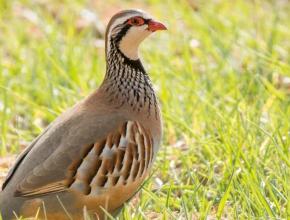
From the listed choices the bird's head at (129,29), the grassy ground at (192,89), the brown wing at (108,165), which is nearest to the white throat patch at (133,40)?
the bird's head at (129,29)

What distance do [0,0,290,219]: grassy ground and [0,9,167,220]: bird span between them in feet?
0.51

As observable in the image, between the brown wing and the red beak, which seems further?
the red beak

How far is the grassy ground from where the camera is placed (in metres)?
4.73

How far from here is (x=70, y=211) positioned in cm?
451

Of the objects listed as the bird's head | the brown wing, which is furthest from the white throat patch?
the brown wing

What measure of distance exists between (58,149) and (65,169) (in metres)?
0.10

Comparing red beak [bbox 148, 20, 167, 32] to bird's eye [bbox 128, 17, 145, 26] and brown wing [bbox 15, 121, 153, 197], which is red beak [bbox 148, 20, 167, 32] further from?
brown wing [bbox 15, 121, 153, 197]

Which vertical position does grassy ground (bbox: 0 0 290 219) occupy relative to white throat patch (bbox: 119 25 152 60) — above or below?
below

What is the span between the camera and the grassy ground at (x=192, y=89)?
473 cm

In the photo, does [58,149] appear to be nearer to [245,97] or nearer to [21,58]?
[245,97]

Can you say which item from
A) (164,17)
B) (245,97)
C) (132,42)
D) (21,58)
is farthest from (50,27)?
(132,42)

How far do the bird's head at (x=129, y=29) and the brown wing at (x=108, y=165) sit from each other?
1.53 feet

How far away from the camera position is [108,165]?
4633 mm

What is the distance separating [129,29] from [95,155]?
720 mm
